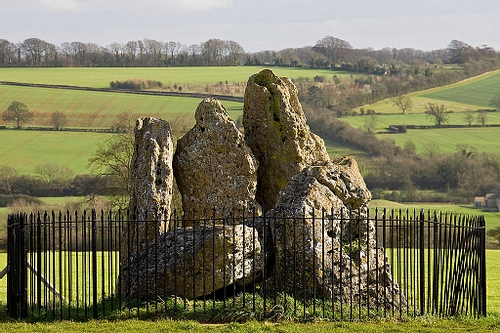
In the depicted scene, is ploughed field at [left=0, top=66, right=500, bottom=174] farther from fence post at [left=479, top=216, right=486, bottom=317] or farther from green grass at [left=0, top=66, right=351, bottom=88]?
fence post at [left=479, top=216, right=486, bottom=317]

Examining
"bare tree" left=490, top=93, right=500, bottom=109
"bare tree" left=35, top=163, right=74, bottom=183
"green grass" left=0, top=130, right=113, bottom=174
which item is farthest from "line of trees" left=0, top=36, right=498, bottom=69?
"bare tree" left=35, top=163, right=74, bottom=183

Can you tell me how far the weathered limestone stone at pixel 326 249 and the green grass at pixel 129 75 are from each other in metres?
88.6

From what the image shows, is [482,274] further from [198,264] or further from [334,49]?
[334,49]

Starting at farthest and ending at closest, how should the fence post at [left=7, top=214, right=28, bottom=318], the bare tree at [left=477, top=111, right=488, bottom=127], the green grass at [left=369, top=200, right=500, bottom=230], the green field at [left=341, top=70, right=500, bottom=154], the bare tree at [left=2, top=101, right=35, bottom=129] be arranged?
the bare tree at [left=477, top=111, right=488, bottom=127] → the green field at [left=341, top=70, right=500, bottom=154] → the bare tree at [left=2, top=101, right=35, bottom=129] → the green grass at [left=369, top=200, right=500, bottom=230] → the fence post at [left=7, top=214, right=28, bottom=318]

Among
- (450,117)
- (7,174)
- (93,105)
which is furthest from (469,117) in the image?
(7,174)

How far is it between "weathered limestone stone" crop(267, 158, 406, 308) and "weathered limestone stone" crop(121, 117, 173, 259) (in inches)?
105

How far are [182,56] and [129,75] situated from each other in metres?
18.7

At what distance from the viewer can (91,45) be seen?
127 meters

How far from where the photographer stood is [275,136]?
66.4ft

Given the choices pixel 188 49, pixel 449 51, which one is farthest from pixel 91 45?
pixel 449 51

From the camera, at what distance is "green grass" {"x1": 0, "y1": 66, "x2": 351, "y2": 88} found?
348ft

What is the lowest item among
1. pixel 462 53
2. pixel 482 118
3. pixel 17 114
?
pixel 482 118

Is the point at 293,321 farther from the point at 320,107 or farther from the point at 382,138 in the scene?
the point at 320,107

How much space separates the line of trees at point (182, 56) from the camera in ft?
392
